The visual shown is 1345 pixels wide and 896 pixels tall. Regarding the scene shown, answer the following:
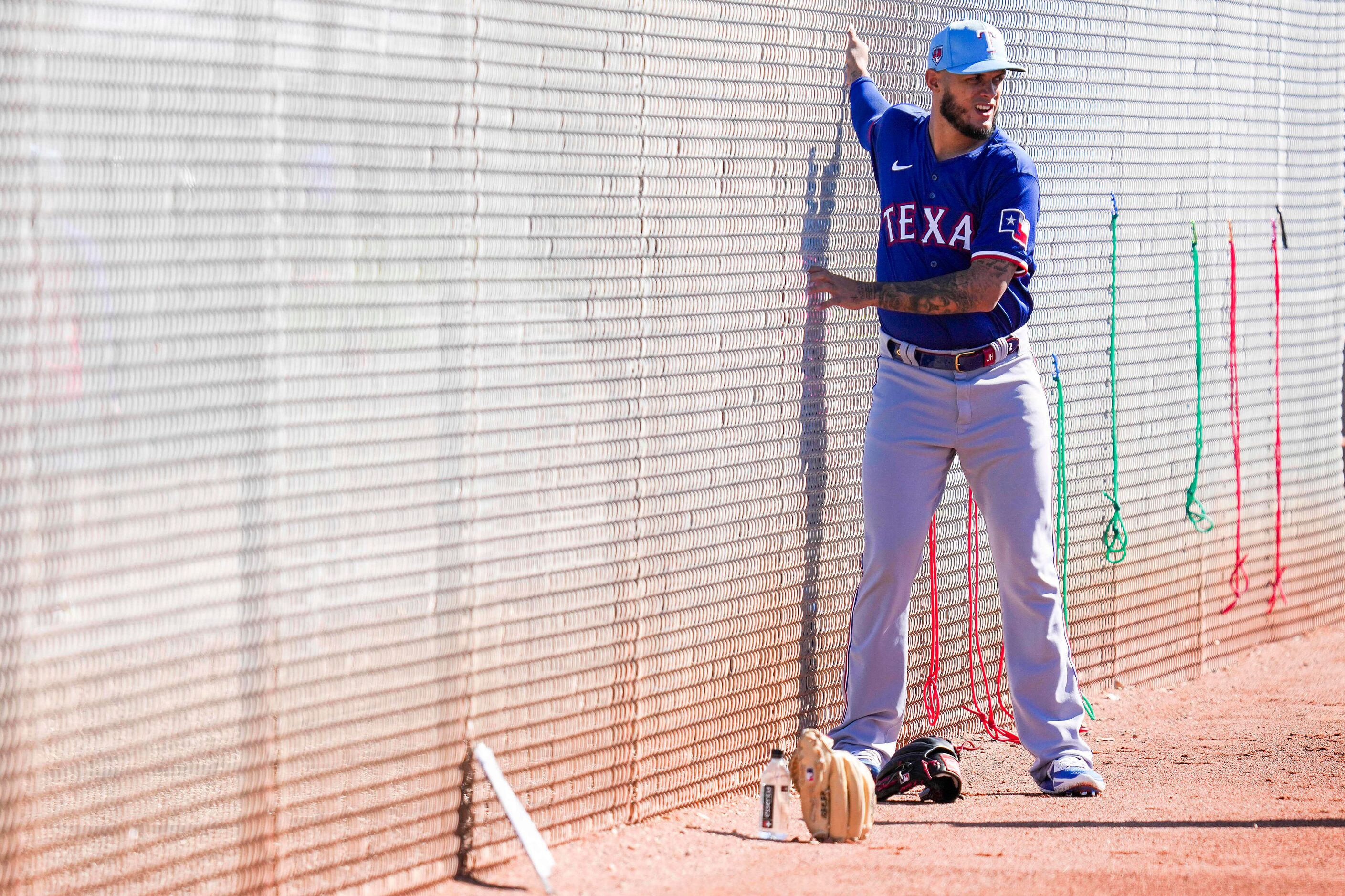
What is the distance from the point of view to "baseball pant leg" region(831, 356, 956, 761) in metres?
5.54

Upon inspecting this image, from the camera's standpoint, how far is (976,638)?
6.66 m

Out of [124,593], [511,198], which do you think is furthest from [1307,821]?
[124,593]

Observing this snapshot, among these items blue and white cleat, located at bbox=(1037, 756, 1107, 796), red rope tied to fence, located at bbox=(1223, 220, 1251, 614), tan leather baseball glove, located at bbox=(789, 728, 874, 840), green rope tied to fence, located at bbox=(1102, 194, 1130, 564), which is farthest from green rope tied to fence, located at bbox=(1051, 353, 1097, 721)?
tan leather baseball glove, located at bbox=(789, 728, 874, 840)

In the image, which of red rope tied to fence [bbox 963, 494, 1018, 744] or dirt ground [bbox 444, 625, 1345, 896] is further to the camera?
red rope tied to fence [bbox 963, 494, 1018, 744]

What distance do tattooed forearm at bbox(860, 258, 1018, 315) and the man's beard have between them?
0.40 meters

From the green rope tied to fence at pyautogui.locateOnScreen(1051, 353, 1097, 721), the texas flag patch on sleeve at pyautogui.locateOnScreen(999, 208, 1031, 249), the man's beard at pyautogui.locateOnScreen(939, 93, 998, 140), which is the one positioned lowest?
the green rope tied to fence at pyautogui.locateOnScreen(1051, 353, 1097, 721)

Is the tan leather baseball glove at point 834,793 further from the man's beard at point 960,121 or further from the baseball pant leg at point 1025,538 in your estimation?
the man's beard at point 960,121

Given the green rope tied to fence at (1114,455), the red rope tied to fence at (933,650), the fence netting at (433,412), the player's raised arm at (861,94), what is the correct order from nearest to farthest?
the fence netting at (433,412), the player's raised arm at (861,94), the red rope tied to fence at (933,650), the green rope tied to fence at (1114,455)

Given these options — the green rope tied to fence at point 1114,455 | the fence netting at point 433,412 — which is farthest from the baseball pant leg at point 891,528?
the green rope tied to fence at point 1114,455

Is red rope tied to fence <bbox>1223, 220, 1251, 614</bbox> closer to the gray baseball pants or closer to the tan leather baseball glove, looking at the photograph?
the gray baseball pants

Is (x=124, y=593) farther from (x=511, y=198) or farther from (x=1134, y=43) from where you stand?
(x=1134, y=43)

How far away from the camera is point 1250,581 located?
8398 millimetres

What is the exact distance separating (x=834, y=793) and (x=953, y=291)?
1471mm

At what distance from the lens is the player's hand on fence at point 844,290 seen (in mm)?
5336
